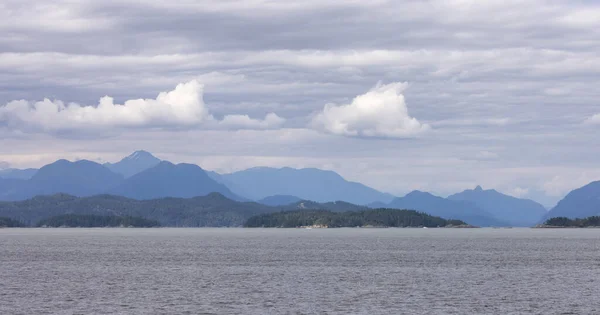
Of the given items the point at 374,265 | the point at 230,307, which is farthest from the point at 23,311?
the point at 374,265

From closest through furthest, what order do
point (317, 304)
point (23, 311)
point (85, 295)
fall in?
point (23, 311) → point (317, 304) → point (85, 295)

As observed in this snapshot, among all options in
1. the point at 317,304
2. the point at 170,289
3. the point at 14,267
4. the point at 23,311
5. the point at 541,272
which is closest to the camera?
the point at 23,311

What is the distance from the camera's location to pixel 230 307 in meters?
102

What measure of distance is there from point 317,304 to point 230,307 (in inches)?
469

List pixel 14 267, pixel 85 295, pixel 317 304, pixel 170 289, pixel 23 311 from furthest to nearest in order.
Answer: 1. pixel 14 267
2. pixel 170 289
3. pixel 85 295
4. pixel 317 304
5. pixel 23 311

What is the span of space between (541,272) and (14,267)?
114 metres

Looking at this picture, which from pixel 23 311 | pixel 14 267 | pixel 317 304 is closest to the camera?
pixel 23 311

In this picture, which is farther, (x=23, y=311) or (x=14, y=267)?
(x=14, y=267)

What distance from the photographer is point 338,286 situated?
420 feet

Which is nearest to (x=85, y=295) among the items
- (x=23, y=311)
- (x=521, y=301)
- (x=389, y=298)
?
(x=23, y=311)

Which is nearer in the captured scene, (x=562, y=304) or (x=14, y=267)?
(x=562, y=304)

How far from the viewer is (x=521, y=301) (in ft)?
359

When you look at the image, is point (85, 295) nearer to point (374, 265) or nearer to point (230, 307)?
point (230, 307)

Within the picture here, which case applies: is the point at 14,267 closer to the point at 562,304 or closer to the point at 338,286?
the point at 338,286
